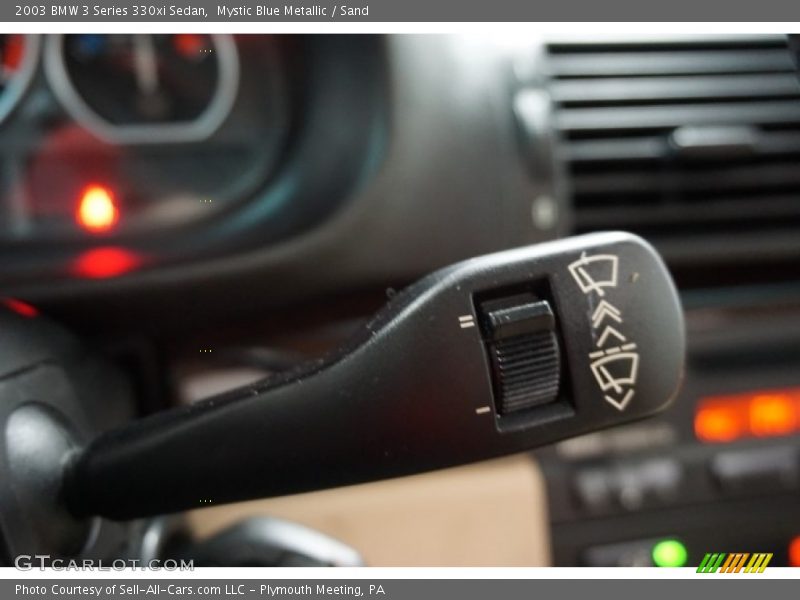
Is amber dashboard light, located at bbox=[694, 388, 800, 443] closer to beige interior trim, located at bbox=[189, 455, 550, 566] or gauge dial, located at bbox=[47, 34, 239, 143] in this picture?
beige interior trim, located at bbox=[189, 455, 550, 566]

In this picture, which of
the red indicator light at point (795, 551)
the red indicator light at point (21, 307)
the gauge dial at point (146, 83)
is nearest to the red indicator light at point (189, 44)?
the gauge dial at point (146, 83)

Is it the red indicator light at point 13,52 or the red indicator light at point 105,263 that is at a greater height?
the red indicator light at point 13,52

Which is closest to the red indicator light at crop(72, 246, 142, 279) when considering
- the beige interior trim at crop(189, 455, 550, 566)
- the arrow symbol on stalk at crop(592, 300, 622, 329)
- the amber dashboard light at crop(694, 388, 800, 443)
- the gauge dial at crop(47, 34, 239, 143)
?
the gauge dial at crop(47, 34, 239, 143)

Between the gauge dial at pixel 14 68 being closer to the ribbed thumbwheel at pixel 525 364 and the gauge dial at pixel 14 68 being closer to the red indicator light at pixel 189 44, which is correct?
the red indicator light at pixel 189 44

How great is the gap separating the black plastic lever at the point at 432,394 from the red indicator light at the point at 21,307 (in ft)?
0.57

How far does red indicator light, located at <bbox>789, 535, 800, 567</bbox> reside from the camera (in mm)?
786

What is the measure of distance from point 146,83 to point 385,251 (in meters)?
0.25

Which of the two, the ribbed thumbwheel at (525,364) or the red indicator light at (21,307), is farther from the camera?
the red indicator light at (21,307)

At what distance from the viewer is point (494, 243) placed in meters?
0.67

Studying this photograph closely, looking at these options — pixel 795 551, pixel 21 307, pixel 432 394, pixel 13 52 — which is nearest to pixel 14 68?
pixel 13 52

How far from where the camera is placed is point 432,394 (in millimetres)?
404

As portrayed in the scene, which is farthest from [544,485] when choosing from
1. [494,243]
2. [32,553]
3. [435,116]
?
[32,553]

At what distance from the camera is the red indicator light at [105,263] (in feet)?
1.92

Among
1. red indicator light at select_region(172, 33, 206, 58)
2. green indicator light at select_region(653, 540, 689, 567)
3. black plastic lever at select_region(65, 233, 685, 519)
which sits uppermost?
red indicator light at select_region(172, 33, 206, 58)
